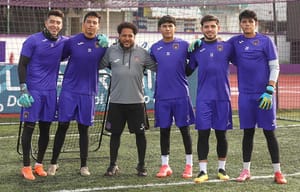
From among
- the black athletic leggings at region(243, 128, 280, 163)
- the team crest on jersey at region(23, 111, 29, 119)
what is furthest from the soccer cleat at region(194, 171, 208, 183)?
the team crest on jersey at region(23, 111, 29, 119)

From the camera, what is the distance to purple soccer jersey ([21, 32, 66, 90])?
6098 millimetres

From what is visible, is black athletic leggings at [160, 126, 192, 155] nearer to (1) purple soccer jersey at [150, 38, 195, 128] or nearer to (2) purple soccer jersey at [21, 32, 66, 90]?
(1) purple soccer jersey at [150, 38, 195, 128]

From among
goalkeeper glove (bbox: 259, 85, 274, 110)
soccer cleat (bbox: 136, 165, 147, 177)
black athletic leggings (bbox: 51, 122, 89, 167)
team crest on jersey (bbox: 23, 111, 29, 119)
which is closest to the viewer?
goalkeeper glove (bbox: 259, 85, 274, 110)

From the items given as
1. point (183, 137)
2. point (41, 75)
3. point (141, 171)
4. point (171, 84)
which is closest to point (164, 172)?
point (141, 171)

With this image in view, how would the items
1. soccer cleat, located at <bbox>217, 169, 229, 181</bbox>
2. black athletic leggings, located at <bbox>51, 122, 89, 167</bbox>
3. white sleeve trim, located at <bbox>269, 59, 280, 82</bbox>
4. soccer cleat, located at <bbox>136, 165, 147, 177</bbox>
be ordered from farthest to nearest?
black athletic leggings, located at <bbox>51, 122, 89, 167</bbox> < soccer cleat, located at <bbox>136, 165, 147, 177</bbox> < soccer cleat, located at <bbox>217, 169, 229, 181</bbox> < white sleeve trim, located at <bbox>269, 59, 280, 82</bbox>

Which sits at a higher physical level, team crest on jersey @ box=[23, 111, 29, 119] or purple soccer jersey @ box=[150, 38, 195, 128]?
purple soccer jersey @ box=[150, 38, 195, 128]

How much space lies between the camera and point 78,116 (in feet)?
20.6

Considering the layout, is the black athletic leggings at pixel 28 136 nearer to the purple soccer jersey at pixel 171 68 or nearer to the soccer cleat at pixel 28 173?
the soccer cleat at pixel 28 173

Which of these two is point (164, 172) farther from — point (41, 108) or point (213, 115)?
point (41, 108)

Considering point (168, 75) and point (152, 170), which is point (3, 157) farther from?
point (168, 75)

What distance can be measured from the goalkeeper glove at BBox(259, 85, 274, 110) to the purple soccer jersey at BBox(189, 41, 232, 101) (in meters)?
0.47

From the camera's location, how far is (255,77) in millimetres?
5895

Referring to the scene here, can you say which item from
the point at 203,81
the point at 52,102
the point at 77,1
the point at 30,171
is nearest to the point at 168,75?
the point at 203,81

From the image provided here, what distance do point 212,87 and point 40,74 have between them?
2.15 m
